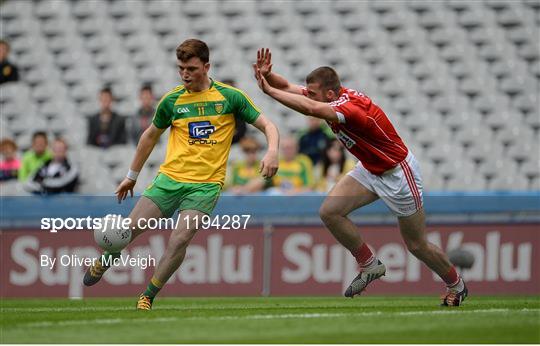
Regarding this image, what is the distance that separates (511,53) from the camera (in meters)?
18.4

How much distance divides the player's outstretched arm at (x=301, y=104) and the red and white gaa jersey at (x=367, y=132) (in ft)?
0.30

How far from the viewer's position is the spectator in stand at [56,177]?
14695 millimetres

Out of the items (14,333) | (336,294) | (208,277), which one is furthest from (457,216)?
(14,333)

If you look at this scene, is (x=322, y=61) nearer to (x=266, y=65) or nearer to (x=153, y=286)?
(x=266, y=65)

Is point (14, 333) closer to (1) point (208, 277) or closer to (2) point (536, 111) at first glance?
(1) point (208, 277)

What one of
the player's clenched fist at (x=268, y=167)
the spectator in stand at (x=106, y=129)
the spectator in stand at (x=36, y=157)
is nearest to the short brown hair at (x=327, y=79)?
the player's clenched fist at (x=268, y=167)

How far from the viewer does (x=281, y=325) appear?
7.78 meters

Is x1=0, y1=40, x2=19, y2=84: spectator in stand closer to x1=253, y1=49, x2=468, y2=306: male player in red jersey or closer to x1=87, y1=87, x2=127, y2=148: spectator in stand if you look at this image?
x1=87, y1=87, x2=127, y2=148: spectator in stand

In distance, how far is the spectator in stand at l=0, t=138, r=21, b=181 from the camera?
1584 centimetres

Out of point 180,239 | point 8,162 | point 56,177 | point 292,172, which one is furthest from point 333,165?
point 180,239

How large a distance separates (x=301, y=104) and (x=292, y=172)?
6234 mm

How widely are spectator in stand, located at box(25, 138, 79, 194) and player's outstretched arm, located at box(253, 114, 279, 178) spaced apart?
607cm

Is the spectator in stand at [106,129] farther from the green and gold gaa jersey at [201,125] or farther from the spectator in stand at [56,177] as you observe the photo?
the green and gold gaa jersey at [201,125]

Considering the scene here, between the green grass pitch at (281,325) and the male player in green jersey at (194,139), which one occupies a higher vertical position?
the male player in green jersey at (194,139)
